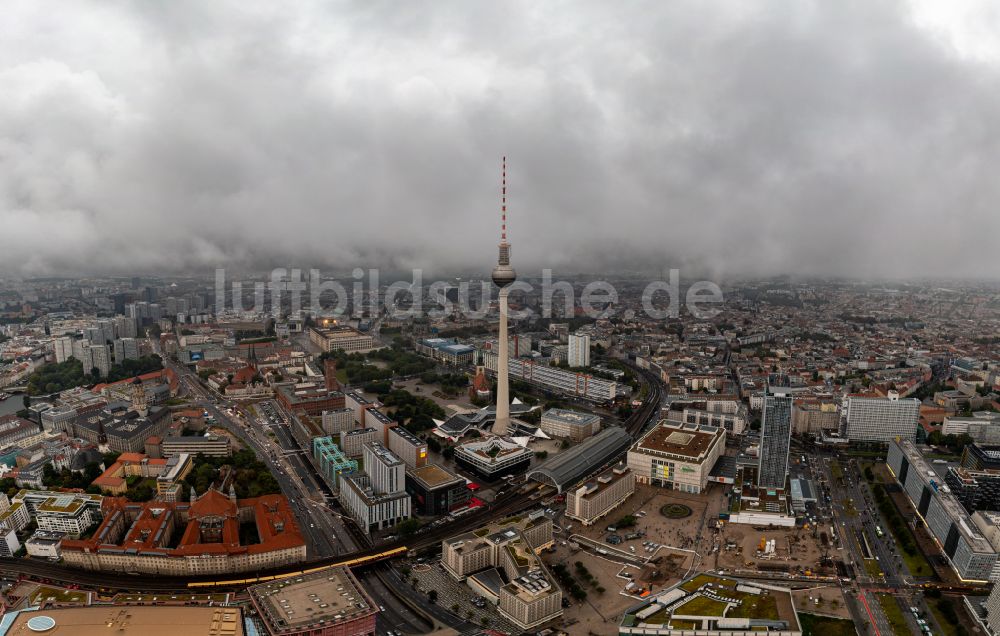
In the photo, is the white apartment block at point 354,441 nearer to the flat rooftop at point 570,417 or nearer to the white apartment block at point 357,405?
the white apartment block at point 357,405

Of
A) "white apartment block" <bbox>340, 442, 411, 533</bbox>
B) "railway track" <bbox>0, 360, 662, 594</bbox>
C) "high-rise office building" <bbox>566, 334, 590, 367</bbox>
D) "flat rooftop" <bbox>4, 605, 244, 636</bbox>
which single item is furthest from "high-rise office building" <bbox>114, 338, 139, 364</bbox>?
"flat rooftop" <bbox>4, 605, 244, 636</bbox>

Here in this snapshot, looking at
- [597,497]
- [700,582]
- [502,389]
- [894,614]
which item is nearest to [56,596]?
[597,497]

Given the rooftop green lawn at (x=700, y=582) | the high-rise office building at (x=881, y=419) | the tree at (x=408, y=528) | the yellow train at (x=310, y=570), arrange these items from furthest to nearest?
the high-rise office building at (x=881, y=419) → the tree at (x=408, y=528) → the yellow train at (x=310, y=570) → the rooftop green lawn at (x=700, y=582)

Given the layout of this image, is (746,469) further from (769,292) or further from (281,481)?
(769,292)

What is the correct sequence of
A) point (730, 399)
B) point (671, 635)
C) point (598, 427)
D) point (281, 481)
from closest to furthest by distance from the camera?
point (671, 635), point (281, 481), point (598, 427), point (730, 399)

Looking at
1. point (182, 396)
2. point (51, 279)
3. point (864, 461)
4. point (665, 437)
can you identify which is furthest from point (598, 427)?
point (51, 279)

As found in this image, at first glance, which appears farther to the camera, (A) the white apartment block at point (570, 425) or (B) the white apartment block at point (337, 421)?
(B) the white apartment block at point (337, 421)

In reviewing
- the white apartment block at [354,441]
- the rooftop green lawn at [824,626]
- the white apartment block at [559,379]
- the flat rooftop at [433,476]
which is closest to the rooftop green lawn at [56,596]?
the flat rooftop at [433,476]
